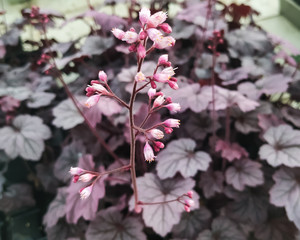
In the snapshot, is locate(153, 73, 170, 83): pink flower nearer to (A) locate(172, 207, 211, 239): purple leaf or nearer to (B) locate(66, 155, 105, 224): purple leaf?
(B) locate(66, 155, 105, 224): purple leaf

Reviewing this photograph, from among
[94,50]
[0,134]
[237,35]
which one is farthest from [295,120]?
[0,134]

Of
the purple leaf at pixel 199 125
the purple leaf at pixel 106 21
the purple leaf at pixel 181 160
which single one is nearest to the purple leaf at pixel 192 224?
the purple leaf at pixel 181 160

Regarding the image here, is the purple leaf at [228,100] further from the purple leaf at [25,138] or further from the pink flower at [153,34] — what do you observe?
the purple leaf at [25,138]

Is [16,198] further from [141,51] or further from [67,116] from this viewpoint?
[141,51]

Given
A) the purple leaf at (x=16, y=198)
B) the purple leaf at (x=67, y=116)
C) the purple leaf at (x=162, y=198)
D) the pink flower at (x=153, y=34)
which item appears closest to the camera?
the pink flower at (x=153, y=34)

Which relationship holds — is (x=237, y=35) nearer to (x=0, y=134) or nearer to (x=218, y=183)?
(x=218, y=183)

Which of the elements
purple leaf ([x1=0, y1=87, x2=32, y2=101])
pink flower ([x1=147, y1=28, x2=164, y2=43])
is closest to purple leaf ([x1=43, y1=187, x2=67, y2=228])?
purple leaf ([x1=0, y1=87, x2=32, y2=101])
